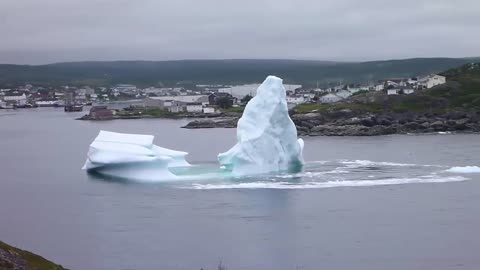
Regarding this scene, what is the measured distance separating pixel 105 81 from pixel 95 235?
12052cm

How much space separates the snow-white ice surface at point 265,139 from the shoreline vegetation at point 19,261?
11.8 meters

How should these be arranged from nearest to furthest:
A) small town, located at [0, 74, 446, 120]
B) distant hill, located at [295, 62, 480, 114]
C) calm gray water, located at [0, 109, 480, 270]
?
calm gray water, located at [0, 109, 480, 270] → distant hill, located at [295, 62, 480, 114] → small town, located at [0, 74, 446, 120]

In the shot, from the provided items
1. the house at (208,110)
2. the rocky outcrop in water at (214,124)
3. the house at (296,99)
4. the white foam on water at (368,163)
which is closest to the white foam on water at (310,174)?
the white foam on water at (368,163)

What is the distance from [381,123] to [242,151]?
20.5 meters

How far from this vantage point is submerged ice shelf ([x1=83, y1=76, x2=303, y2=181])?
70.3 ft

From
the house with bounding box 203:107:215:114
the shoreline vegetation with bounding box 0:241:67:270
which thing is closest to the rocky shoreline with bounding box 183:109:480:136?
the house with bounding box 203:107:215:114

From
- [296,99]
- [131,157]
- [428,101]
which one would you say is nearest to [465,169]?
[131,157]

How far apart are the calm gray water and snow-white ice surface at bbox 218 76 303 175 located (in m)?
0.67

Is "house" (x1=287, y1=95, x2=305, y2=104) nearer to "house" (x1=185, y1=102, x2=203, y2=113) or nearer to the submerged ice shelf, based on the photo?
"house" (x1=185, y1=102, x2=203, y2=113)

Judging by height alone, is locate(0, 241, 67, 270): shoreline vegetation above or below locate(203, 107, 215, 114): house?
above

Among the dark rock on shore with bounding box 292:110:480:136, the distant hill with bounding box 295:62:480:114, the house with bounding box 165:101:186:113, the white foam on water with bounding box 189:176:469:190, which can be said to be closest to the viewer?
the white foam on water with bounding box 189:176:469:190

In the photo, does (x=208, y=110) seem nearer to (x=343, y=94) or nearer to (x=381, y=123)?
(x=343, y=94)

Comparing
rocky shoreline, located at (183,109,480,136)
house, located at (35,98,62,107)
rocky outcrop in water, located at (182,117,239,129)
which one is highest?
rocky shoreline, located at (183,109,480,136)

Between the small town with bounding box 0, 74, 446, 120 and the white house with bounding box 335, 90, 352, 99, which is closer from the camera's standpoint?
the small town with bounding box 0, 74, 446, 120
